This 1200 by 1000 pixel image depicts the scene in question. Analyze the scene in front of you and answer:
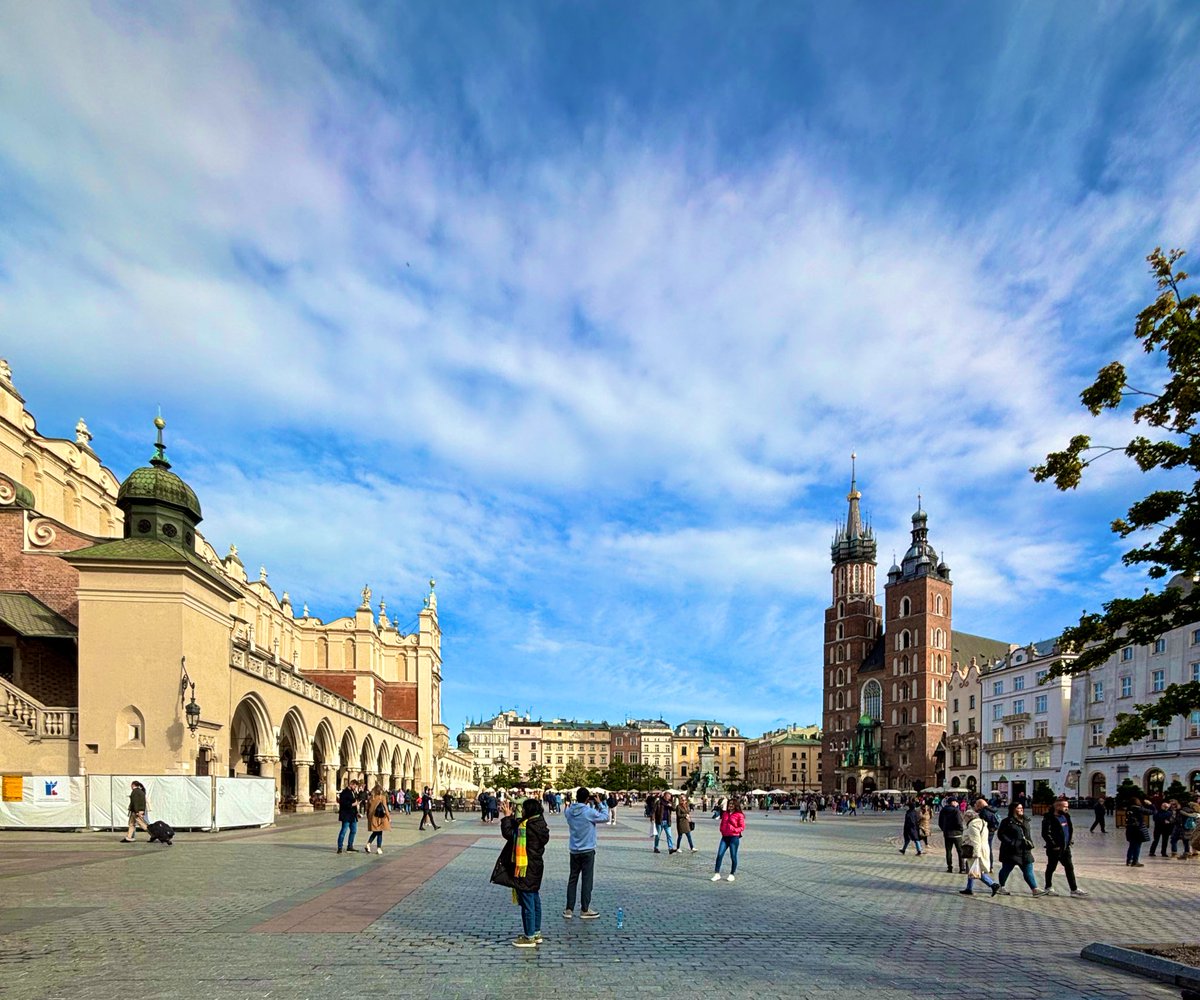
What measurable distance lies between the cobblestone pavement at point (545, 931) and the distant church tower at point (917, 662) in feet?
286

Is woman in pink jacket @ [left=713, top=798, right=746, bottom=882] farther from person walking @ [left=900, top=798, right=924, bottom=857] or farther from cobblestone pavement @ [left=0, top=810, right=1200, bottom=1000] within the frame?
person walking @ [left=900, top=798, right=924, bottom=857]

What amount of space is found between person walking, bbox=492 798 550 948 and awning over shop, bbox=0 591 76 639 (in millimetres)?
22747

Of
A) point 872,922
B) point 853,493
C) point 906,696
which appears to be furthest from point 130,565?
point 853,493

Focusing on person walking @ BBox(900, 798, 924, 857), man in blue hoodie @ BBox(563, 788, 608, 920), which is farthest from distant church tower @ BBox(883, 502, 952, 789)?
man in blue hoodie @ BBox(563, 788, 608, 920)

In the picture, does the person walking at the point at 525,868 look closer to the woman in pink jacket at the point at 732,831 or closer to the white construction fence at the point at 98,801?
the woman in pink jacket at the point at 732,831

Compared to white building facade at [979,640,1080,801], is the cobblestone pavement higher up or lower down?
higher up

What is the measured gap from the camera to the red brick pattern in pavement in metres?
10.1

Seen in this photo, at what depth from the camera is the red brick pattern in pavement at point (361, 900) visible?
33.2ft

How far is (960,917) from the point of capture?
1199cm

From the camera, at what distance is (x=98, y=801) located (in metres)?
23.2

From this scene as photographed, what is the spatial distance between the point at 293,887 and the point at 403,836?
47.5 feet

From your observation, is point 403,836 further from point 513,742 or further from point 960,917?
point 513,742

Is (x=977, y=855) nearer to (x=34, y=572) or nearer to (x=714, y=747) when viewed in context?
(x=34, y=572)

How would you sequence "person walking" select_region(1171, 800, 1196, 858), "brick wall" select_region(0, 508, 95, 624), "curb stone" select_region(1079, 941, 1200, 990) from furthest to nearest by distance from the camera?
"brick wall" select_region(0, 508, 95, 624)
"person walking" select_region(1171, 800, 1196, 858)
"curb stone" select_region(1079, 941, 1200, 990)
